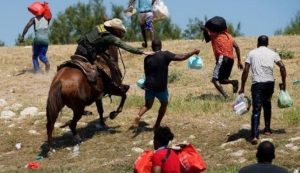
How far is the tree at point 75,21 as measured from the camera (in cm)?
4950

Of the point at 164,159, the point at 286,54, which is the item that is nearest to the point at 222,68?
the point at 286,54

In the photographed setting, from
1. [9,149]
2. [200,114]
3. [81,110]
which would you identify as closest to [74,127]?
[81,110]

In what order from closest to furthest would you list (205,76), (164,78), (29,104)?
(164,78) < (29,104) < (205,76)

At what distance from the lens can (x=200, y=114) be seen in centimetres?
1406

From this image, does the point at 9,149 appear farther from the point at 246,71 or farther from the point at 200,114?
the point at 246,71

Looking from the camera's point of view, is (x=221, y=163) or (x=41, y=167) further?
(x=41, y=167)

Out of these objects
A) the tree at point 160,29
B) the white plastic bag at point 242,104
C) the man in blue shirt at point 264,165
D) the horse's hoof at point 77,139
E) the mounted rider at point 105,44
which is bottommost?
the tree at point 160,29

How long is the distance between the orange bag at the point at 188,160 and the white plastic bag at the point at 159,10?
11442mm

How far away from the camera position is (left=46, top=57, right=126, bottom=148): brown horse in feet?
41.1

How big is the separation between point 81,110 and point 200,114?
2.33 meters

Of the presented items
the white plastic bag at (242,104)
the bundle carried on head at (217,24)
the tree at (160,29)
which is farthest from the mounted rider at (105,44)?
the tree at (160,29)

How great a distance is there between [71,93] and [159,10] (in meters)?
6.94

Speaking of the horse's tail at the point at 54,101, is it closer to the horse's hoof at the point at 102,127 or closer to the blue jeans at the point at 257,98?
the horse's hoof at the point at 102,127

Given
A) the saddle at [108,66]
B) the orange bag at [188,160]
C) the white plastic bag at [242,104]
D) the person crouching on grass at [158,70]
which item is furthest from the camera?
the saddle at [108,66]
